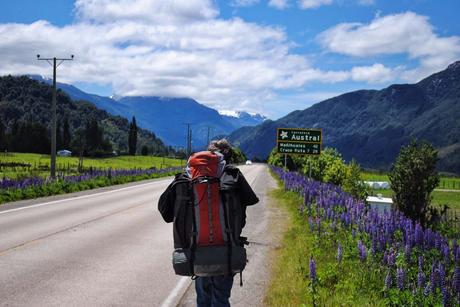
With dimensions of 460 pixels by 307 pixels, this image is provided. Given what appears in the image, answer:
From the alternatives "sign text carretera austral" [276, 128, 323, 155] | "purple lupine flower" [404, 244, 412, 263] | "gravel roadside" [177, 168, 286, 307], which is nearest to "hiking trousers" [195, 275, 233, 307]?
"gravel roadside" [177, 168, 286, 307]

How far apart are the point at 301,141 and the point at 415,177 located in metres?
14.8

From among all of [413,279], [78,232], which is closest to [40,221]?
[78,232]

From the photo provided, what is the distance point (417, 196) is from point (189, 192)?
15.4 meters

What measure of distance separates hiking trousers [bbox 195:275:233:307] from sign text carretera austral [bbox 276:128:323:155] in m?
27.4

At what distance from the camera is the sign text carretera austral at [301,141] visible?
3238 centimetres

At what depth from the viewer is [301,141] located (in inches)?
1292

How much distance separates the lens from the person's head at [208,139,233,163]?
5.19 metres

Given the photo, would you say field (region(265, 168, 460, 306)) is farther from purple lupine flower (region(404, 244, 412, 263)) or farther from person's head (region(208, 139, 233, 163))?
person's head (region(208, 139, 233, 163))

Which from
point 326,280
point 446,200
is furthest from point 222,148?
point 446,200

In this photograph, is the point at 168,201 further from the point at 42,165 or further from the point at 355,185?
the point at 42,165

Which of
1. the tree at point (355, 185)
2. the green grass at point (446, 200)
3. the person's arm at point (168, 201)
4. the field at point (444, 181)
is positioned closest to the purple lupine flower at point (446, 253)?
the person's arm at point (168, 201)

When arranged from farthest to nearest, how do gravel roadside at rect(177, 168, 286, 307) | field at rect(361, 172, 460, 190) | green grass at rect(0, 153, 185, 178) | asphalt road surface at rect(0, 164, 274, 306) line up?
field at rect(361, 172, 460, 190) → green grass at rect(0, 153, 185, 178) → gravel roadside at rect(177, 168, 286, 307) → asphalt road surface at rect(0, 164, 274, 306)

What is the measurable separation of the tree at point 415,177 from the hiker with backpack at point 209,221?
1445 centimetres

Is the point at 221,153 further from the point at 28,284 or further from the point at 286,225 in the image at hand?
the point at 286,225
